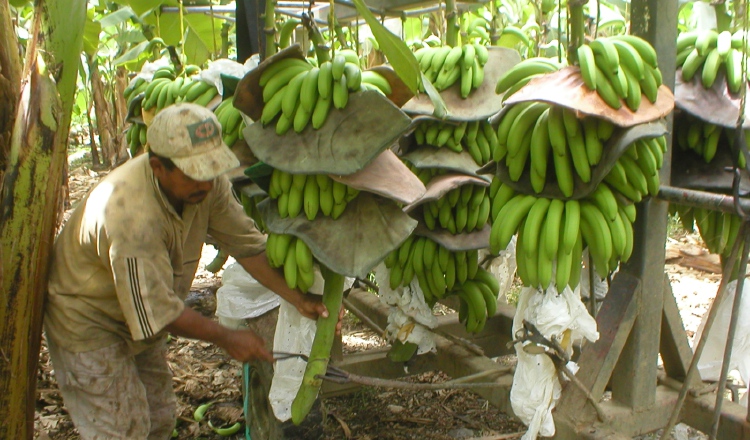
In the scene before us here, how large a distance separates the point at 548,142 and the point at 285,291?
108cm

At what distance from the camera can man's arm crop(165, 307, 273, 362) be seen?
214cm

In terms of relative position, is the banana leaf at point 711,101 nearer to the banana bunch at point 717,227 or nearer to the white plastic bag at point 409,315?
the banana bunch at point 717,227

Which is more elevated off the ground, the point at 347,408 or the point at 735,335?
the point at 735,335

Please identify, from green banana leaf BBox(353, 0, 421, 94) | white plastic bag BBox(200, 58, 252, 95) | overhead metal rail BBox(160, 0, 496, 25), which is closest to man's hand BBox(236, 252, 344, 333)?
white plastic bag BBox(200, 58, 252, 95)

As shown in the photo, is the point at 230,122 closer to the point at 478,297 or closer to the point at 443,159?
the point at 443,159

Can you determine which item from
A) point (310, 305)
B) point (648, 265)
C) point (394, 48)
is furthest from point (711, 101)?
point (310, 305)

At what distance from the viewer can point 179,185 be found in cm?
210

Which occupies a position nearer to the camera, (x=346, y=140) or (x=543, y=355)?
(x=346, y=140)

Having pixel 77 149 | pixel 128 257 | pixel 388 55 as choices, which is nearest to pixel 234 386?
pixel 128 257

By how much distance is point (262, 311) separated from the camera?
2.87m

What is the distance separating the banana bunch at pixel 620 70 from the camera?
5.84 ft

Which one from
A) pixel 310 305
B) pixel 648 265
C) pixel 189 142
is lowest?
pixel 310 305

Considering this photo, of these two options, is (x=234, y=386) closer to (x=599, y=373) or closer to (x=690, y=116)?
(x=599, y=373)

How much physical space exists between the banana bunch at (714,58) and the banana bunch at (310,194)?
1214 millimetres
